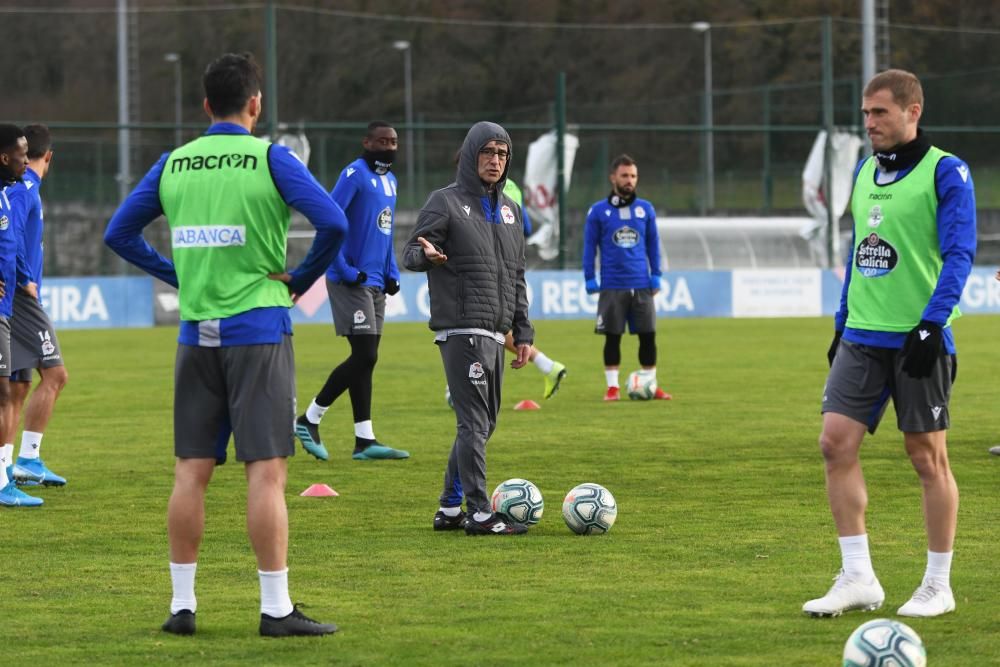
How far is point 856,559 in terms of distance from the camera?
6430mm

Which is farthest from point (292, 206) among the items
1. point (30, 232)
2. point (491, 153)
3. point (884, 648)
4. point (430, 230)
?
point (30, 232)

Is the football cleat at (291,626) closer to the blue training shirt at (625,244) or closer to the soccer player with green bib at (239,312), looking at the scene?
the soccer player with green bib at (239,312)

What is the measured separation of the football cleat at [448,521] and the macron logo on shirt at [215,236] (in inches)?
115

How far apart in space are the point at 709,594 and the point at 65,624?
2563 millimetres

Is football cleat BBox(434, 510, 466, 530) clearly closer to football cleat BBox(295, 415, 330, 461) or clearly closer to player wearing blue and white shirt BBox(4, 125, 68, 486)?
player wearing blue and white shirt BBox(4, 125, 68, 486)

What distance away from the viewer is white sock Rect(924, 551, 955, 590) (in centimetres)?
641

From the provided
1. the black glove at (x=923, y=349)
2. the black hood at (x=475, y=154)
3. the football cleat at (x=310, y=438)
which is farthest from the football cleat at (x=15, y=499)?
the black glove at (x=923, y=349)

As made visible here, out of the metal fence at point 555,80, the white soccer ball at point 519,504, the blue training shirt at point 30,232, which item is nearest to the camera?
the white soccer ball at point 519,504

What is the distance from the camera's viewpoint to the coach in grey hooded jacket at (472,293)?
8.41 m

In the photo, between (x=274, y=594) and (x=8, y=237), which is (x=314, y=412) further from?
(x=274, y=594)

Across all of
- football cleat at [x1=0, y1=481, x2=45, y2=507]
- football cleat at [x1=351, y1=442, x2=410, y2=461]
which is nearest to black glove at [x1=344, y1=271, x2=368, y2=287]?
football cleat at [x1=351, y1=442, x2=410, y2=461]

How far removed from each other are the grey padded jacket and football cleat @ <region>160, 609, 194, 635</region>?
262cm

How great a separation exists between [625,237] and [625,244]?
0.08 m

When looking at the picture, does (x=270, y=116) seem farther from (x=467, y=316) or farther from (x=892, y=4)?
(x=892, y=4)
